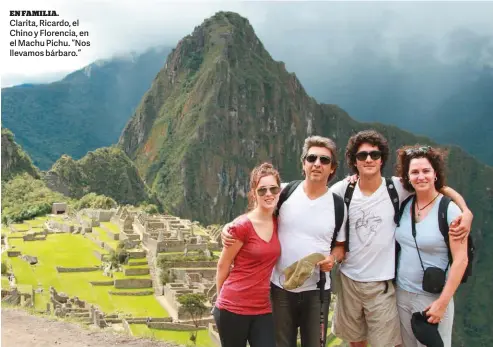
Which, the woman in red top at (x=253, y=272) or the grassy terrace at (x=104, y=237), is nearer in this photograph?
the woman in red top at (x=253, y=272)

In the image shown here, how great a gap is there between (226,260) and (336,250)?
101cm

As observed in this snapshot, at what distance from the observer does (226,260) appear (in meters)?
5.66

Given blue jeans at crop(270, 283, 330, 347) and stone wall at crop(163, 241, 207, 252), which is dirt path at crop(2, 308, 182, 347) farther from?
stone wall at crop(163, 241, 207, 252)

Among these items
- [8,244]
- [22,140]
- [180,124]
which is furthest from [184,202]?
[8,244]

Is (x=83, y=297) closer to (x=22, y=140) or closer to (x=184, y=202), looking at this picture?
(x=184, y=202)

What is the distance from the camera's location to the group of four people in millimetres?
5547

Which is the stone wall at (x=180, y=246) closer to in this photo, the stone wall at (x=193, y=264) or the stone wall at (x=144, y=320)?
the stone wall at (x=193, y=264)

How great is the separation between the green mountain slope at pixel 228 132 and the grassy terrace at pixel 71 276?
2494 inches

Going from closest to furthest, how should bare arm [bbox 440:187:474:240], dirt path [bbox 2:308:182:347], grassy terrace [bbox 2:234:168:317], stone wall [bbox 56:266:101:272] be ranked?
bare arm [bbox 440:187:474:240]
dirt path [bbox 2:308:182:347]
grassy terrace [bbox 2:234:168:317]
stone wall [bbox 56:266:101:272]

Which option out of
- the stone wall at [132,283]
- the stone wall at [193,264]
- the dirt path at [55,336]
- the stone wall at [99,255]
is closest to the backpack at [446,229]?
the dirt path at [55,336]

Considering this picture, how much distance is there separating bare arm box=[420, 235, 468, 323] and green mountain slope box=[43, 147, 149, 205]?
255ft

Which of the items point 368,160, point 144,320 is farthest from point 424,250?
point 144,320

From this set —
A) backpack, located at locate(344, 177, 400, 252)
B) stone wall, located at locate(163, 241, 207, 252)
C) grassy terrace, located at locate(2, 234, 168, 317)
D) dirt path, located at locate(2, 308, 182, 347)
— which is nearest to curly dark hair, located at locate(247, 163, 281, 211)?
backpack, located at locate(344, 177, 400, 252)

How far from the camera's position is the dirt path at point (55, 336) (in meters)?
8.66
